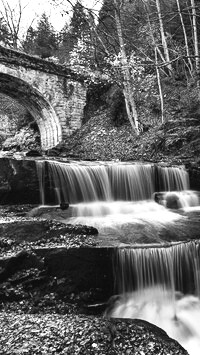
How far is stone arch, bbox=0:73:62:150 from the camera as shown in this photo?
42.5 ft

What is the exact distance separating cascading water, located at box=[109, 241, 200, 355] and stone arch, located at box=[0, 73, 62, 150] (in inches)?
457

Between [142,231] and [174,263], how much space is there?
0.89 meters

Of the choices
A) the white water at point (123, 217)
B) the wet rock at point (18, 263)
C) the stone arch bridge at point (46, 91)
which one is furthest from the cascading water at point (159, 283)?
the stone arch bridge at point (46, 91)

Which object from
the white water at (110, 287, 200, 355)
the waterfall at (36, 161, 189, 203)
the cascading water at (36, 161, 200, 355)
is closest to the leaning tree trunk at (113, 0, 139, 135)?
the waterfall at (36, 161, 189, 203)

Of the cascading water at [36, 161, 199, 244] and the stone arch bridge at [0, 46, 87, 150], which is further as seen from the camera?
the stone arch bridge at [0, 46, 87, 150]

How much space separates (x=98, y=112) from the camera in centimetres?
1540

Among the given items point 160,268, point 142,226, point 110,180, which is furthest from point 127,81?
point 160,268

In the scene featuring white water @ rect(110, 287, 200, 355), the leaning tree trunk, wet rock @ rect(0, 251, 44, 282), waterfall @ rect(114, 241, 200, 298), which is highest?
the leaning tree trunk

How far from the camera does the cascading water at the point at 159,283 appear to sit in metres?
3.11

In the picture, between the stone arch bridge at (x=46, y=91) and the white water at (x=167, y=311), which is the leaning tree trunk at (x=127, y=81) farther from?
the white water at (x=167, y=311)

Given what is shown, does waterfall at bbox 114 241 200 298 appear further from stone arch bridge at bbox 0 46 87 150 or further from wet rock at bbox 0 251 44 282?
stone arch bridge at bbox 0 46 87 150

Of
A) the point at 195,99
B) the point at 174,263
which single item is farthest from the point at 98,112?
the point at 174,263

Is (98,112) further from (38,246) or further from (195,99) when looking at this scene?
(38,246)

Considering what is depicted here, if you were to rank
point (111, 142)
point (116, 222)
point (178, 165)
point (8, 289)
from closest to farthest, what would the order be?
point (8, 289) → point (116, 222) → point (178, 165) → point (111, 142)
